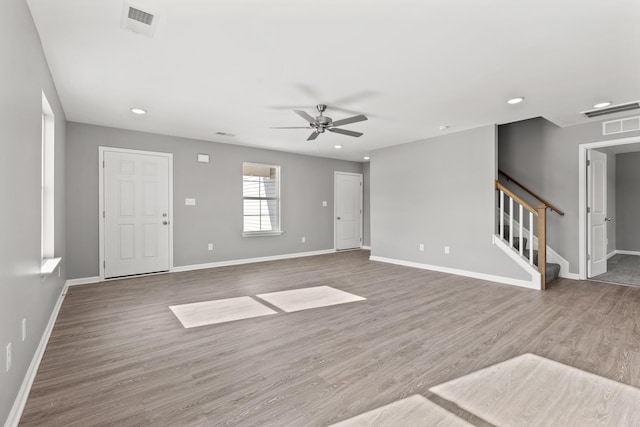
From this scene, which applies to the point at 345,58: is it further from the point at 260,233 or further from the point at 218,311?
the point at 260,233

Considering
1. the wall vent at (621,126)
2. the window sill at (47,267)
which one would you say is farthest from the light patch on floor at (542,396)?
the wall vent at (621,126)

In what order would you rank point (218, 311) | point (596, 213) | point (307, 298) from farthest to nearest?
point (596, 213) → point (307, 298) → point (218, 311)

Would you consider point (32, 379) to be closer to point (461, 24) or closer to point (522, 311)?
point (461, 24)

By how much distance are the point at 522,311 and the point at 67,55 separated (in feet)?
16.6

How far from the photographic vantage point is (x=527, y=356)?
2.36 meters

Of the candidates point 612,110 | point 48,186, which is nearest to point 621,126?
point 612,110

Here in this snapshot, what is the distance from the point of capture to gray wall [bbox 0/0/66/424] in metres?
1.55

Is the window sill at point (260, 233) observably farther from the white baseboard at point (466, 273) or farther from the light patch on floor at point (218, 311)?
the light patch on floor at point (218, 311)

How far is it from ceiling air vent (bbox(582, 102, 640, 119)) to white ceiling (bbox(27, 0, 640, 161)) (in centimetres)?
22

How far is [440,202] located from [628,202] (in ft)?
16.5

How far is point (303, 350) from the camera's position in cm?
250

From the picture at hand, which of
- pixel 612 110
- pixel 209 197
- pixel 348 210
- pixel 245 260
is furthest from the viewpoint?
pixel 348 210

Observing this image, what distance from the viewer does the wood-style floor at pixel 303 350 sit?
5.90 ft

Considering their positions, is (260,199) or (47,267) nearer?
(47,267)
